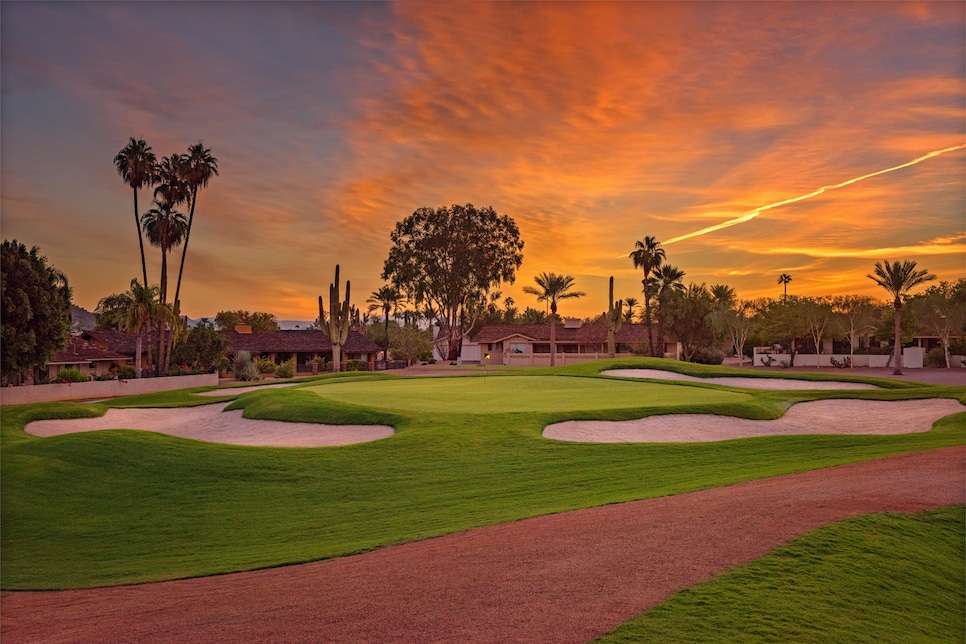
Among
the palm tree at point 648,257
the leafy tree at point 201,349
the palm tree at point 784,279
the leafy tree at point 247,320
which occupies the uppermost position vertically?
the palm tree at point 784,279

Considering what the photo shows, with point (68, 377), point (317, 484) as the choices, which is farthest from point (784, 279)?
point (317, 484)

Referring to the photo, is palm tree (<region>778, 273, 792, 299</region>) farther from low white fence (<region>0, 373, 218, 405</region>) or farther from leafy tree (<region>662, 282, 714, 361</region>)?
low white fence (<region>0, 373, 218, 405</region>)

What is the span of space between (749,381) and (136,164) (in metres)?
55.0

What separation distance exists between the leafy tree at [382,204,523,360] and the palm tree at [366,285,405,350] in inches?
145

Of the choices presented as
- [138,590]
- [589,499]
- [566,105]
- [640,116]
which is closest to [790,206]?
[640,116]

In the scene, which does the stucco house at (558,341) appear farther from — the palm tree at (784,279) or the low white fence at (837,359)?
the palm tree at (784,279)

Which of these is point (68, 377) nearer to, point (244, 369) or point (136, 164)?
point (244, 369)

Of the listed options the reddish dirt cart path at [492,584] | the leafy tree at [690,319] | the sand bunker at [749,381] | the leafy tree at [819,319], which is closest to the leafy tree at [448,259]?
the leafy tree at [690,319]

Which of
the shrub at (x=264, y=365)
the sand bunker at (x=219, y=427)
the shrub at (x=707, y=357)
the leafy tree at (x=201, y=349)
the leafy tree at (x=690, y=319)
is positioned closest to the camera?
the sand bunker at (x=219, y=427)

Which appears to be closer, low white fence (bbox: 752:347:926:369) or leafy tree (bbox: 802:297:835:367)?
low white fence (bbox: 752:347:926:369)

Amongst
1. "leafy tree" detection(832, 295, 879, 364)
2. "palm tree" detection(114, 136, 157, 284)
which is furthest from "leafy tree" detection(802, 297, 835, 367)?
"palm tree" detection(114, 136, 157, 284)

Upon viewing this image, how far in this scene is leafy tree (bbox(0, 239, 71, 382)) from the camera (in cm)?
3678

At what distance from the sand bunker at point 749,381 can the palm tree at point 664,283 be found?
38.5m

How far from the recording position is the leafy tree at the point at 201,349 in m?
66.3
